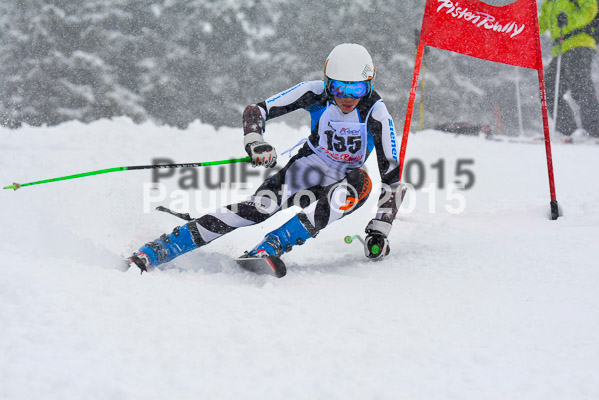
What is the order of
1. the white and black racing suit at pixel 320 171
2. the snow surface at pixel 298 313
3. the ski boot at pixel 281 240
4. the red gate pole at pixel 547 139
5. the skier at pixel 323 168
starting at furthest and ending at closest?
the red gate pole at pixel 547 139 < the white and black racing suit at pixel 320 171 < the skier at pixel 323 168 < the ski boot at pixel 281 240 < the snow surface at pixel 298 313

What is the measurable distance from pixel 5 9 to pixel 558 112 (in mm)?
16006

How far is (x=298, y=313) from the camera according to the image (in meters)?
2.48

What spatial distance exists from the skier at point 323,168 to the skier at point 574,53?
24.4 feet

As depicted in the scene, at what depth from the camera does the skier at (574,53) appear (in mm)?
9820

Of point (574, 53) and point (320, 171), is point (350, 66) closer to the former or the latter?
point (320, 171)

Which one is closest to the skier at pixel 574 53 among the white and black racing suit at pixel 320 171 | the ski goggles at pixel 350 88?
the white and black racing suit at pixel 320 171

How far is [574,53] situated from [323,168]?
26.4 feet

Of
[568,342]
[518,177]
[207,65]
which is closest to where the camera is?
[568,342]

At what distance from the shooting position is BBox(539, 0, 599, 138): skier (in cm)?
982

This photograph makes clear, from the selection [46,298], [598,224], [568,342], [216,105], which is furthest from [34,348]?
[216,105]

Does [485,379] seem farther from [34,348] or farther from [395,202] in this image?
[395,202]

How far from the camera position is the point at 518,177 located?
7508mm

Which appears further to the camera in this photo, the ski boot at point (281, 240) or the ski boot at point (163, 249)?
the ski boot at point (281, 240)
